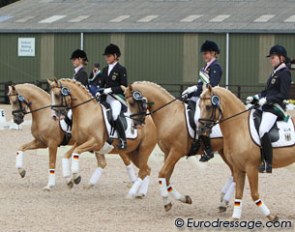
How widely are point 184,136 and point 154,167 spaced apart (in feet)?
17.9

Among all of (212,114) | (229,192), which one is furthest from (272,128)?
(229,192)

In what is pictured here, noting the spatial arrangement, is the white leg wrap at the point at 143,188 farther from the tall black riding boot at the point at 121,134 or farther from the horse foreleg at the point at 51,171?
the horse foreleg at the point at 51,171

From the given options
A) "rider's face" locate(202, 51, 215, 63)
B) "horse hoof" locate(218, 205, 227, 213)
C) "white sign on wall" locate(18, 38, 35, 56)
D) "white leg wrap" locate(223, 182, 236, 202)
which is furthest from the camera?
"white sign on wall" locate(18, 38, 35, 56)

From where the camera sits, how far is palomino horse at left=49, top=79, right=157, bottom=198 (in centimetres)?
1454

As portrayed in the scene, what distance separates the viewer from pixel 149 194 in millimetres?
15062

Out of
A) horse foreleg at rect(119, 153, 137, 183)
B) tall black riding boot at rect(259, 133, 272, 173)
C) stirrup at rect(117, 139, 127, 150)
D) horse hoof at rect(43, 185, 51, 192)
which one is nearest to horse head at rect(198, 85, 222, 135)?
tall black riding boot at rect(259, 133, 272, 173)

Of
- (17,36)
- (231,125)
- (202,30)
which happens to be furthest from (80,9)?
(231,125)

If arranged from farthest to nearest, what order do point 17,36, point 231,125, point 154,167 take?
point 17,36 → point 154,167 → point 231,125

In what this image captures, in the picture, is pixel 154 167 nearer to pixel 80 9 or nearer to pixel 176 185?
pixel 176 185

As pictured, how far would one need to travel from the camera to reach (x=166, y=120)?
1330 centimetres

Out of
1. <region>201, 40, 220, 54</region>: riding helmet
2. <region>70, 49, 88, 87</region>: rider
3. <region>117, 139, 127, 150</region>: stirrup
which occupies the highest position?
<region>201, 40, 220, 54</region>: riding helmet

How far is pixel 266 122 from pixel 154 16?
1242 inches

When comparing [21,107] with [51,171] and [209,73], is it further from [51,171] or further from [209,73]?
[209,73]

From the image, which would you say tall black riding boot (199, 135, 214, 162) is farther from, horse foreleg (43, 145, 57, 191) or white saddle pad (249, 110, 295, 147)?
horse foreleg (43, 145, 57, 191)
